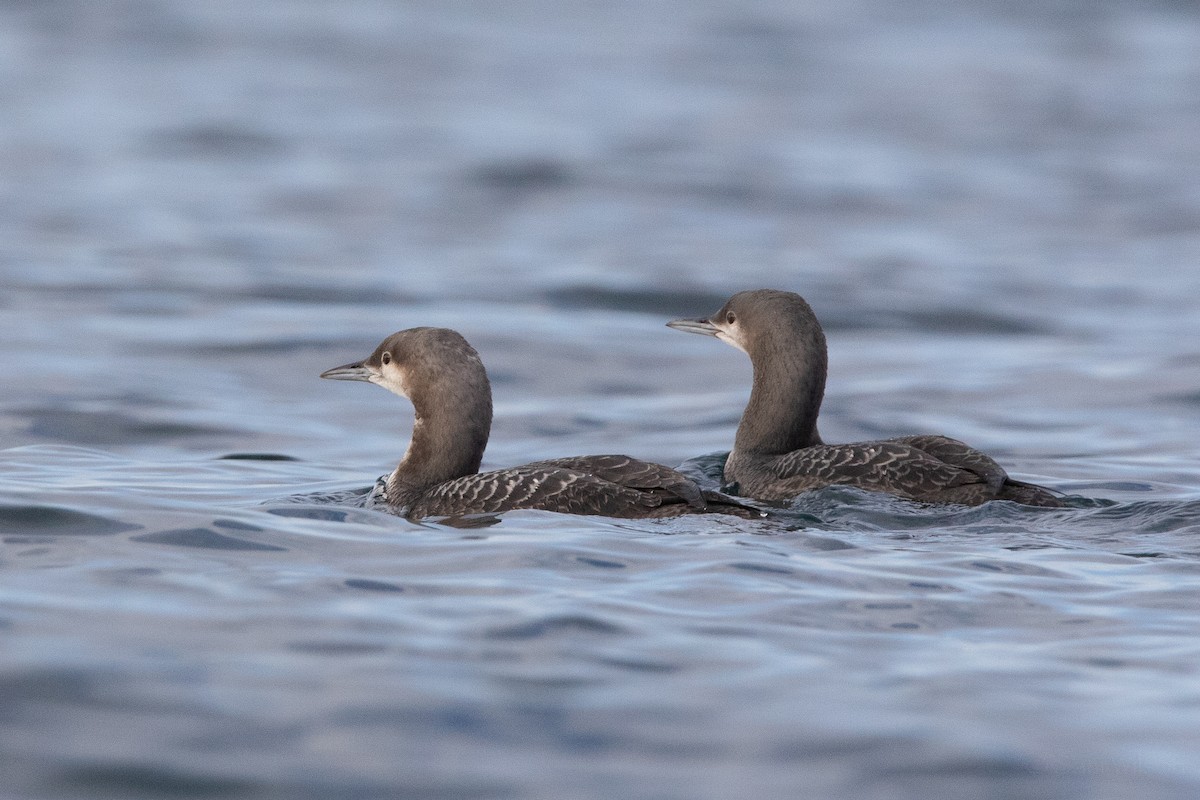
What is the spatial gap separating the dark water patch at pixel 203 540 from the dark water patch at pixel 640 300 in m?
9.35

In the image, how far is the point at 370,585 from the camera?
22.5 ft

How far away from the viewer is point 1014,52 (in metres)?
35.6

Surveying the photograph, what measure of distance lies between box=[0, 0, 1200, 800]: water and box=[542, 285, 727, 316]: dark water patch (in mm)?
94

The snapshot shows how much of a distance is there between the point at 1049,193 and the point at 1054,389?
38.3 feet

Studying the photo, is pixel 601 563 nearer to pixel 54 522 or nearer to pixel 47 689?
pixel 47 689

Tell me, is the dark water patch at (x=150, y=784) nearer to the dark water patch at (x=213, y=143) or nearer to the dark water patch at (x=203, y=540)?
the dark water patch at (x=203, y=540)

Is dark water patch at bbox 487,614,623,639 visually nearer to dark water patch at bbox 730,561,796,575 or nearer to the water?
the water

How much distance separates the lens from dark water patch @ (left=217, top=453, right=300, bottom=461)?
1062cm

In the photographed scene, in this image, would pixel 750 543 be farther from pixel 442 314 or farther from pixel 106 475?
pixel 442 314

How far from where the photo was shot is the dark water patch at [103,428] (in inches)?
443

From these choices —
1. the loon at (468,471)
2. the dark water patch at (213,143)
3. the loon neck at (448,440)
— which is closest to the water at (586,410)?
the dark water patch at (213,143)

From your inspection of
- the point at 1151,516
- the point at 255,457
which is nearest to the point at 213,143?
the point at 255,457

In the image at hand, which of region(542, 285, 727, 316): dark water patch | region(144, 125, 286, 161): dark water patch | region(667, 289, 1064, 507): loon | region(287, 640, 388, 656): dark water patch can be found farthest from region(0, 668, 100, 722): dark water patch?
region(144, 125, 286, 161): dark water patch

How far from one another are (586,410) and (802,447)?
10.8 ft
